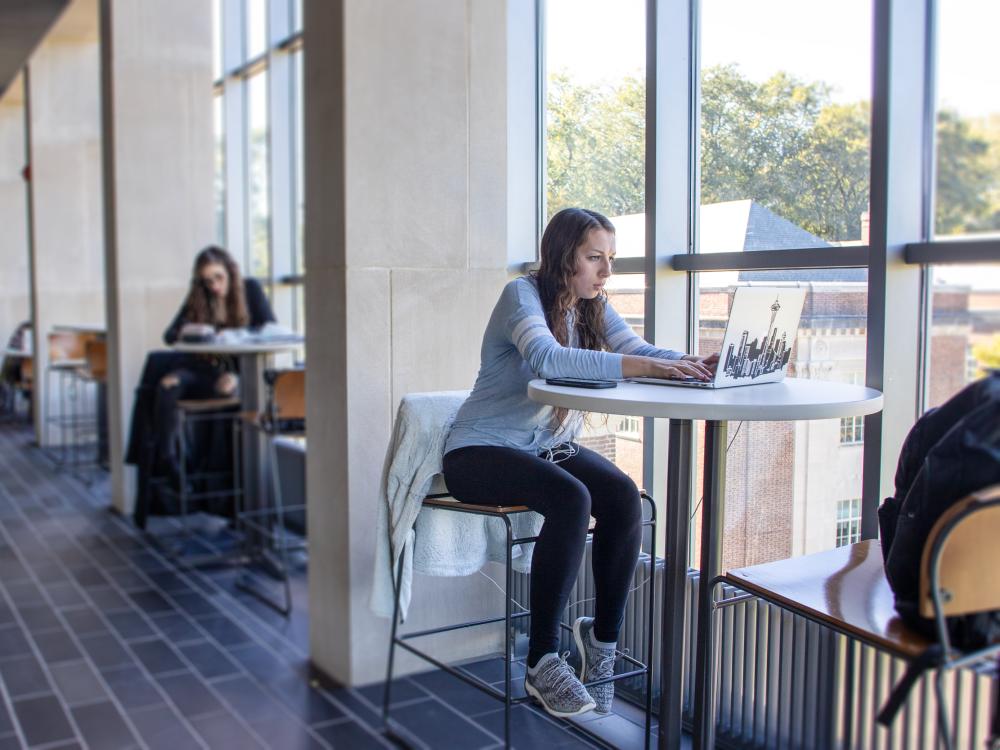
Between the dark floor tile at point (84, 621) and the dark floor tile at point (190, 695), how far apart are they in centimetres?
60

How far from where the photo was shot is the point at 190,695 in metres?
2.99

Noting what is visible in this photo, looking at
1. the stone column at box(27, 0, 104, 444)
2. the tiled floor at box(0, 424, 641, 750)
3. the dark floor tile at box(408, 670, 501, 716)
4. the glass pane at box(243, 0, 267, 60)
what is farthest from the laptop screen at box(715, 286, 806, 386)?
the stone column at box(27, 0, 104, 444)

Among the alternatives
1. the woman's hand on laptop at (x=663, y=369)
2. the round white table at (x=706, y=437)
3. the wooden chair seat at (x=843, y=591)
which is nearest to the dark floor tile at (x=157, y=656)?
the round white table at (x=706, y=437)

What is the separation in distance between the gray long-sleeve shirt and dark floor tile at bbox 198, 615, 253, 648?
56.8 inches

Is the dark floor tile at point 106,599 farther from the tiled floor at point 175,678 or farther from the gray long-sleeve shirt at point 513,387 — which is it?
the gray long-sleeve shirt at point 513,387

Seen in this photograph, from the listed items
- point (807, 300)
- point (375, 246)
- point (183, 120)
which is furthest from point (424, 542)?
point (183, 120)

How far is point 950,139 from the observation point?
2168 millimetres

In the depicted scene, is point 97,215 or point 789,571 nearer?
point 789,571

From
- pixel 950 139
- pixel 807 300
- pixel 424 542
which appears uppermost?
pixel 950 139

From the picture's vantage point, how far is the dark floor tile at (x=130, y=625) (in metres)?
3.53

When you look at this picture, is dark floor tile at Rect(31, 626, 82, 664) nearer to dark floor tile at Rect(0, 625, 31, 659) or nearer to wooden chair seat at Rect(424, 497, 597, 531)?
dark floor tile at Rect(0, 625, 31, 659)

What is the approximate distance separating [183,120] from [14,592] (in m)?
2.99

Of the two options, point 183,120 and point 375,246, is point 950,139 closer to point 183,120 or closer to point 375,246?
point 375,246

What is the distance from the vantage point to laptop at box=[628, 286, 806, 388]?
202cm
